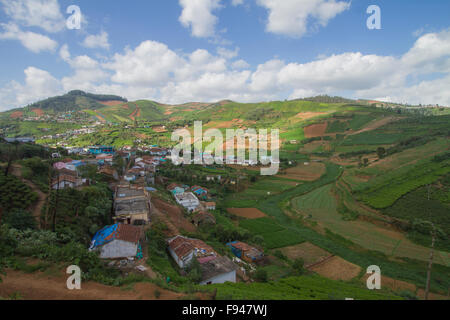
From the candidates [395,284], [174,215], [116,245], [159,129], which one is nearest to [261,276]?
[116,245]

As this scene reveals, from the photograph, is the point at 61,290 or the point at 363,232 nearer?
the point at 61,290

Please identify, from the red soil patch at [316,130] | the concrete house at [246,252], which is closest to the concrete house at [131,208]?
the concrete house at [246,252]

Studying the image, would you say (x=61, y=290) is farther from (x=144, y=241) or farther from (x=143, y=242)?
(x=144, y=241)

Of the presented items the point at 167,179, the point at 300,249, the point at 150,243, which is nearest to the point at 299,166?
the point at 167,179

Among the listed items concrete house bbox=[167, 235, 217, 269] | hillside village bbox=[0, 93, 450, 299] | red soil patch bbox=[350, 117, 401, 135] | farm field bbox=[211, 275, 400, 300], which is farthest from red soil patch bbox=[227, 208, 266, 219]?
red soil patch bbox=[350, 117, 401, 135]

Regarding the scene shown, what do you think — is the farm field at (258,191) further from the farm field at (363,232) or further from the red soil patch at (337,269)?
the red soil patch at (337,269)
